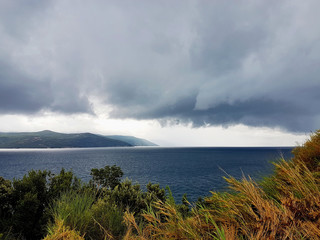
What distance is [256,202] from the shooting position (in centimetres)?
265

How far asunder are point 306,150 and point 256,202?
15.2ft

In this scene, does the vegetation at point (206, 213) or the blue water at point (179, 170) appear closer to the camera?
the vegetation at point (206, 213)

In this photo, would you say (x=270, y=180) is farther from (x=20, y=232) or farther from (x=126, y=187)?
(x=126, y=187)

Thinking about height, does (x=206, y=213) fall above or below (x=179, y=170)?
above

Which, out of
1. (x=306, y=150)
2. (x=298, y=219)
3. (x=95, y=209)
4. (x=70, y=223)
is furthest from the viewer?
(x=306, y=150)

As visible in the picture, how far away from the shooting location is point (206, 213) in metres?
3.17

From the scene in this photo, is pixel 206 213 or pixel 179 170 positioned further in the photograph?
pixel 179 170

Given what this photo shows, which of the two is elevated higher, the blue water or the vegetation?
the vegetation

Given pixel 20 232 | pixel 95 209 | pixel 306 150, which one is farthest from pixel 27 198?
pixel 306 150

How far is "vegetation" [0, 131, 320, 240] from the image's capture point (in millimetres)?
2264

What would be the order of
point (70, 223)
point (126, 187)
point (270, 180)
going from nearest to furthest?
point (270, 180), point (70, 223), point (126, 187)

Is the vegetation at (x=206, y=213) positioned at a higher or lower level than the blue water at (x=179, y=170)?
higher

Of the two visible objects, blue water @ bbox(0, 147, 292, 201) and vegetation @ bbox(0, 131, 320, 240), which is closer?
vegetation @ bbox(0, 131, 320, 240)

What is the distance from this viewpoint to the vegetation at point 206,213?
89.1 inches
